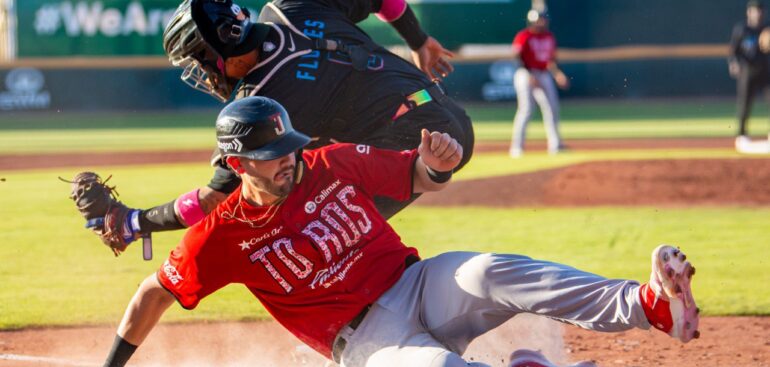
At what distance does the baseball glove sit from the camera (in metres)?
4.48

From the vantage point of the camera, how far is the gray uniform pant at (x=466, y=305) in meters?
3.64

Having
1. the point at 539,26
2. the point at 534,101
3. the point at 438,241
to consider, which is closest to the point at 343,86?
the point at 438,241

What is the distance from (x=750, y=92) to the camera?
16.0m

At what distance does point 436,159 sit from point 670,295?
92 centimetres

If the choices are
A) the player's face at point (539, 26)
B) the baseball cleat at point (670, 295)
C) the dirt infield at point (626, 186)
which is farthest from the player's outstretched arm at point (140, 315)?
the player's face at point (539, 26)

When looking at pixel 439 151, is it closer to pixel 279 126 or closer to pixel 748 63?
pixel 279 126

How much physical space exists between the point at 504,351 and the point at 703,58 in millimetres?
20303

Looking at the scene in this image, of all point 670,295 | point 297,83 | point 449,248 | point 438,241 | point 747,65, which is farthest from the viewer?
point 747,65

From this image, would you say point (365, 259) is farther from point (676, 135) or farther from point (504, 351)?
point (676, 135)

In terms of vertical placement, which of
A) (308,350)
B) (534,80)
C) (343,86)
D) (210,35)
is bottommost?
(534,80)

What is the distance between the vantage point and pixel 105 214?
14.8 feet

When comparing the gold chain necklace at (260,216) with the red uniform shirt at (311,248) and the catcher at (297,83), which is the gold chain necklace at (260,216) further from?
the catcher at (297,83)

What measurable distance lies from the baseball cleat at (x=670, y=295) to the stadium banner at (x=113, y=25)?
21200 mm

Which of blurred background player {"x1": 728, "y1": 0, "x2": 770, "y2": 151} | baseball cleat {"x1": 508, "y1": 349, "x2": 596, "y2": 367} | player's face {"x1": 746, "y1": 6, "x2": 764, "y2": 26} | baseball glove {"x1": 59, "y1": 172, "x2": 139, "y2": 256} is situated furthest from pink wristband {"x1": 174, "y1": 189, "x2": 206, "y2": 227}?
player's face {"x1": 746, "y1": 6, "x2": 764, "y2": 26}
